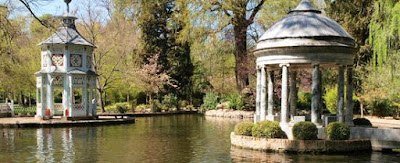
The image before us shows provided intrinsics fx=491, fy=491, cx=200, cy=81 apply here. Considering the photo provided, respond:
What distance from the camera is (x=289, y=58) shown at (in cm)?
1927

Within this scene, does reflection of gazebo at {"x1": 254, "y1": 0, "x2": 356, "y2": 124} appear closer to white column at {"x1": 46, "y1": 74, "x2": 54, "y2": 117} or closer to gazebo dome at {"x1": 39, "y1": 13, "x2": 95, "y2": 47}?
gazebo dome at {"x1": 39, "y1": 13, "x2": 95, "y2": 47}

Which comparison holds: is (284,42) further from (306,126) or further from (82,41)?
(82,41)

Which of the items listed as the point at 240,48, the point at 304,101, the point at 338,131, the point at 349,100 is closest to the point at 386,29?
the point at 349,100

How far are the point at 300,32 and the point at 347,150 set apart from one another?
481 centimetres

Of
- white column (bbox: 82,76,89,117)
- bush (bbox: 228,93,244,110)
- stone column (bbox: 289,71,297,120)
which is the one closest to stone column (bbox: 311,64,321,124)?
stone column (bbox: 289,71,297,120)

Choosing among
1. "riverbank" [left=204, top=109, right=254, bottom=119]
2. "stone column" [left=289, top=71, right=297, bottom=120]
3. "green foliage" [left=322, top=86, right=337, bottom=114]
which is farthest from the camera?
"riverbank" [left=204, top=109, right=254, bottom=119]

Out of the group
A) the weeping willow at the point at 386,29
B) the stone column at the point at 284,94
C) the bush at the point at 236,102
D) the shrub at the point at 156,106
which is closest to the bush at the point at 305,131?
the stone column at the point at 284,94

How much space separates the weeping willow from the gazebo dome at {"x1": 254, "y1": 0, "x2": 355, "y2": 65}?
526cm

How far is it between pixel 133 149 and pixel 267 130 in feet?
16.8

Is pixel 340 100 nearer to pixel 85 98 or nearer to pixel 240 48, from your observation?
pixel 85 98

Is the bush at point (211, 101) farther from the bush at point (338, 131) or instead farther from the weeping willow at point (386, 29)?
the bush at point (338, 131)

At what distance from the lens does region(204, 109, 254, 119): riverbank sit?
41.3 meters

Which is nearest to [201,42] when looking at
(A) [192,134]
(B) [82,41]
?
(B) [82,41]

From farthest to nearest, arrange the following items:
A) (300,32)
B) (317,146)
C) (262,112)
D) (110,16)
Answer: (110,16) → (262,112) → (300,32) → (317,146)
